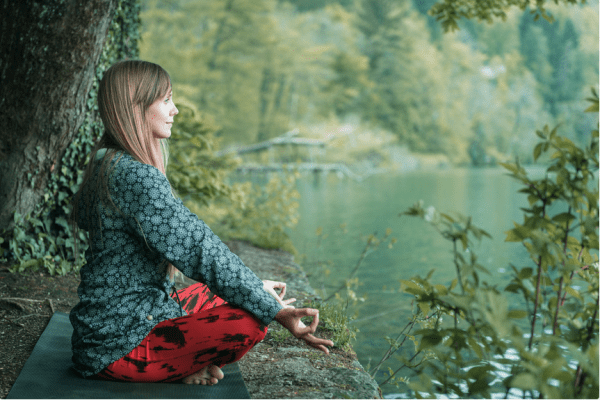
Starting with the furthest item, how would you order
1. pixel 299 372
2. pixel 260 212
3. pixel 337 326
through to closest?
pixel 260 212 < pixel 337 326 < pixel 299 372

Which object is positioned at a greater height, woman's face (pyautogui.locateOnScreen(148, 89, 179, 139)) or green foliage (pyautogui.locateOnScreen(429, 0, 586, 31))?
green foliage (pyautogui.locateOnScreen(429, 0, 586, 31))

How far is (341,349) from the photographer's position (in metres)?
2.27

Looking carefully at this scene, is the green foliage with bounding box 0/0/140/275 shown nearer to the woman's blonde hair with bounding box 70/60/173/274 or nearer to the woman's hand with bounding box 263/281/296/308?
the woman's blonde hair with bounding box 70/60/173/274

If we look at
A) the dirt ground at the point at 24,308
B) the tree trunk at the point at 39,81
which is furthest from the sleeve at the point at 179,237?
the tree trunk at the point at 39,81

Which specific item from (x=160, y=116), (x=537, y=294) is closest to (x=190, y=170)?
(x=160, y=116)

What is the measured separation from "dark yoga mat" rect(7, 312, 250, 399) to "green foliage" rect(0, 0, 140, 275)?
127 centimetres

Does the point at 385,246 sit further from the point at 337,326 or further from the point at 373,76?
the point at 373,76

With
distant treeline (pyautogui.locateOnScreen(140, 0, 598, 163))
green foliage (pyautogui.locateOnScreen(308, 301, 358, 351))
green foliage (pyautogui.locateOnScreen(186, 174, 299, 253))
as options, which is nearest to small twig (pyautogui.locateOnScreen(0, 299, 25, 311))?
green foliage (pyautogui.locateOnScreen(308, 301, 358, 351))

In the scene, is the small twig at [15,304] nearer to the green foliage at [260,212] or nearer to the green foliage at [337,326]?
the green foliage at [337,326]

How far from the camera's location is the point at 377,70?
3269cm

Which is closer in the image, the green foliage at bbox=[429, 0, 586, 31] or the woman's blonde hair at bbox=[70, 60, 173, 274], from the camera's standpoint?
the woman's blonde hair at bbox=[70, 60, 173, 274]

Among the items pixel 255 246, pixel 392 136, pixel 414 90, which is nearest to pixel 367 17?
pixel 414 90

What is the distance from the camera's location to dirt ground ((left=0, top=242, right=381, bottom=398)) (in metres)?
1.80

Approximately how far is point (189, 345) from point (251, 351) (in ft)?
1.90
